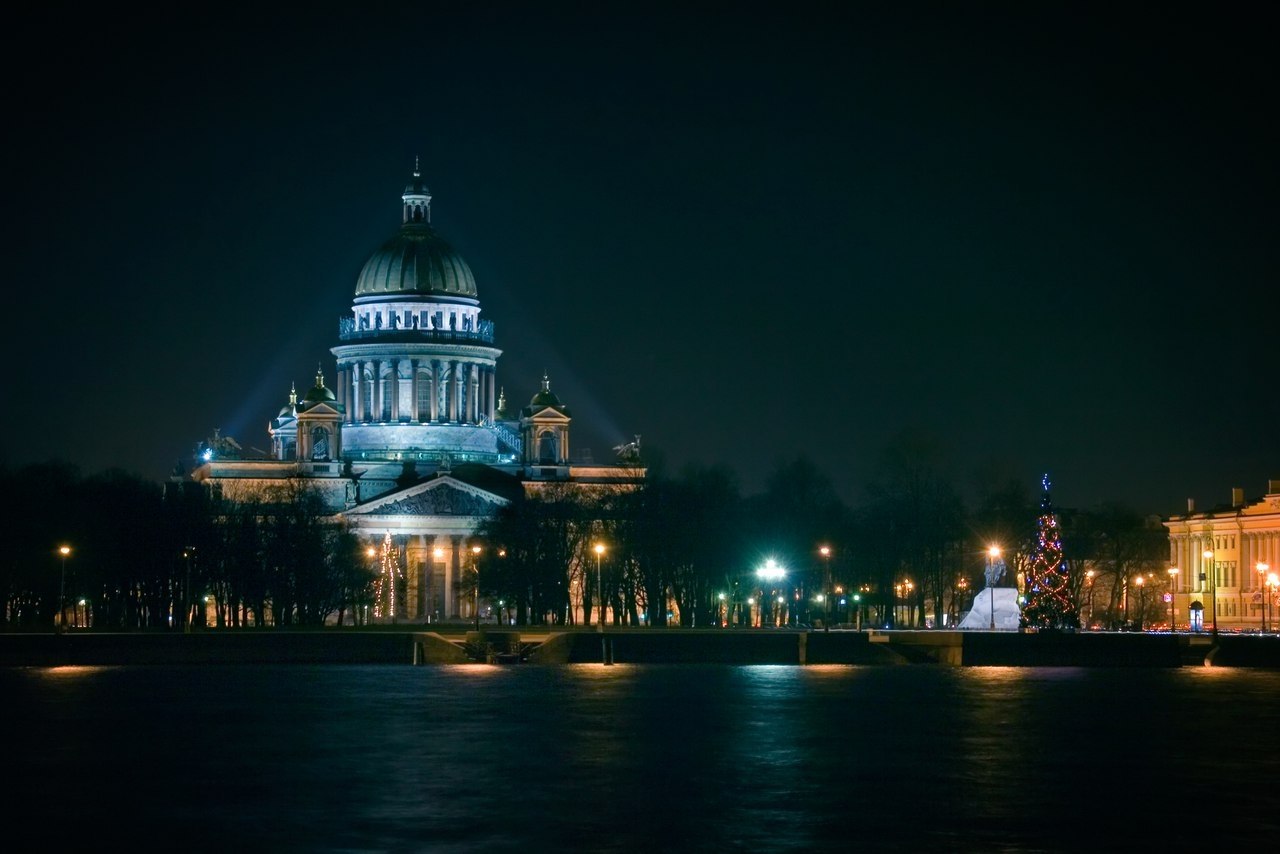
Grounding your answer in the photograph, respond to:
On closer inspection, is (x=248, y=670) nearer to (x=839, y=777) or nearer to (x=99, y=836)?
(x=839, y=777)

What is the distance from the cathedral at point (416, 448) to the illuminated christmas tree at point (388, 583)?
1.06m

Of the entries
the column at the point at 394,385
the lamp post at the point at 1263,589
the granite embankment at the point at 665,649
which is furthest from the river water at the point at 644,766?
the column at the point at 394,385

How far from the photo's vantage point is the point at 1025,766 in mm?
52812

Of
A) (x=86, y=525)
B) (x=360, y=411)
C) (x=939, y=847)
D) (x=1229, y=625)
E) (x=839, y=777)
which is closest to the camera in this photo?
(x=939, y=847)

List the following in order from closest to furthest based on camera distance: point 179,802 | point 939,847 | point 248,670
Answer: point 939,847
point 179,802
point 248,670

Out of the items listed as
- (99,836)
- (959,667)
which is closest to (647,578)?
(959,667)

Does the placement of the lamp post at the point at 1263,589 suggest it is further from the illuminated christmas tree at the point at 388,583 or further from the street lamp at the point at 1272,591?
the illuminated christmas tree at the point at 388,583

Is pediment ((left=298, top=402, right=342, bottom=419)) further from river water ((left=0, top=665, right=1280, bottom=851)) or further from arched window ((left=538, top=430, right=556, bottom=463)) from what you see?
river water ((left=0, top=665, right=1280, bottom=851))

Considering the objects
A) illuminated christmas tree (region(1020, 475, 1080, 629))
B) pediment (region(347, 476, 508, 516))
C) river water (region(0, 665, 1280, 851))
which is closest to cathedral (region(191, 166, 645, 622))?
pediment (region(347, 476, 508, 516))

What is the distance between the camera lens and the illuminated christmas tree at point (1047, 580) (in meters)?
111

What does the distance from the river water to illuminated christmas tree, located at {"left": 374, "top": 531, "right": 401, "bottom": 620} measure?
268ft

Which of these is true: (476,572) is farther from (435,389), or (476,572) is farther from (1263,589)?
(1263,589)

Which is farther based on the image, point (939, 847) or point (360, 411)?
point (360, 411)

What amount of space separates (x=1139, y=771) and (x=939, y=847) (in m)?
13.0
